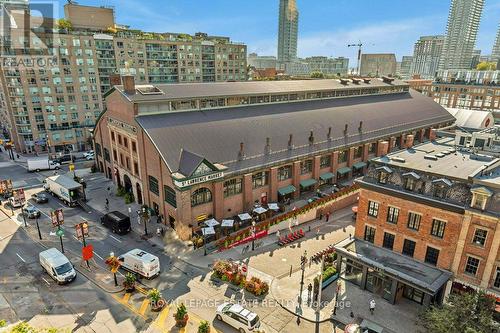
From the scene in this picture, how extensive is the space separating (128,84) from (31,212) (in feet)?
78.0

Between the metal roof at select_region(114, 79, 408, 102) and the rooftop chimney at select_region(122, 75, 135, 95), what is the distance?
2.45 feet

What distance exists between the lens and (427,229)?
29500mm

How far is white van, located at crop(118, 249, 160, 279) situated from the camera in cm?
3271

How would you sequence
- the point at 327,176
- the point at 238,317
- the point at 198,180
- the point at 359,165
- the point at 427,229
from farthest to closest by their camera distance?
the point at 359,165, the point at 327,176, the point at 198,180, the point at 427,229, the point at 238,317

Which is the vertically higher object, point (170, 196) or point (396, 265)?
point (170, 196)

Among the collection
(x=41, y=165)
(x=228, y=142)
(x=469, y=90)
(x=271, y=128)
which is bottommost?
(x=41, y=165)

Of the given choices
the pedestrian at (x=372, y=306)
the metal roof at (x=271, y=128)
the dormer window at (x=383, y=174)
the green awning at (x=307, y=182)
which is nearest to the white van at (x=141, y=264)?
the metal roof at (x=271, y=128)

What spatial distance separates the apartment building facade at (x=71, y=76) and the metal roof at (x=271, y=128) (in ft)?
98.5

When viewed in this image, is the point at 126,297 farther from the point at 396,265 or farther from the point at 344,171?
the point at 344,171

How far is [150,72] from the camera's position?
341 feet

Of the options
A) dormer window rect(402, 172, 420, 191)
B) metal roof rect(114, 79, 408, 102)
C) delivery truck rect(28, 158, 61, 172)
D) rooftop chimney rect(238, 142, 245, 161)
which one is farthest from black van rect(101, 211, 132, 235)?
delivery truck rect(28, 158, 61, 172)

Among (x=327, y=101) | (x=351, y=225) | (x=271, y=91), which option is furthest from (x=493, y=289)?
(x=327, y=101)

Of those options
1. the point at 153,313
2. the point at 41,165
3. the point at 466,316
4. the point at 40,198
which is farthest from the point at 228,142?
the point at 41,165

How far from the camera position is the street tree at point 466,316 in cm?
2172
